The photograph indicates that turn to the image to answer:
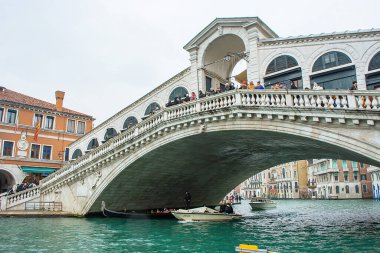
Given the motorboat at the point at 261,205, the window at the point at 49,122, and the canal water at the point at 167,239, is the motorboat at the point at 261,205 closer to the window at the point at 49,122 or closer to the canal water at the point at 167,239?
the canal water at the point at 167,239

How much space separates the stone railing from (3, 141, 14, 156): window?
9145mm

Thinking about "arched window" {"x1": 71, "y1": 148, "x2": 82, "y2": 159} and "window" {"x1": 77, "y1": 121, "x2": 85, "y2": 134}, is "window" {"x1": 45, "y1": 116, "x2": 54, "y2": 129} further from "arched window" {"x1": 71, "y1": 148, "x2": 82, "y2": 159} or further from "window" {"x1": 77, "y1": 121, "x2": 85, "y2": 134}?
"arched window" {"x1": 71, "y1": 148, "x2": 82, "y2": 159}

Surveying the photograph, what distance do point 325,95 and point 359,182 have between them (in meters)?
55.5

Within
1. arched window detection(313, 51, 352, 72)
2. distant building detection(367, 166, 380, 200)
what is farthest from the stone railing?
distant building detection(367, 166, 380, 200)

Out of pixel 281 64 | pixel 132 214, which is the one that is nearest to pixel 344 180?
pixel 132 214

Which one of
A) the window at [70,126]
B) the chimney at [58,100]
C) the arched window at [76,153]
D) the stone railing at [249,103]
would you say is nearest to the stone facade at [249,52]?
the stone railing at [249,103]

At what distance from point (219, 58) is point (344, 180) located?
5073 centimetres

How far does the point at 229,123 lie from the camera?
15.2 meters

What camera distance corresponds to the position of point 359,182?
60125 millimetres

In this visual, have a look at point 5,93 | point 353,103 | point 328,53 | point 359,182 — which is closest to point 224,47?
point 328,53

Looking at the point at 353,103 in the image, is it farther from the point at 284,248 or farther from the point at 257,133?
the point at 284,248

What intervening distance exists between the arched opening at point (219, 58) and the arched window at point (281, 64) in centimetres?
257

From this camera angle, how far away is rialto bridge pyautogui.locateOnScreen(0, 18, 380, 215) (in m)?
12.6

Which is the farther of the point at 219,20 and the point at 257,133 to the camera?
the point at 219,20
